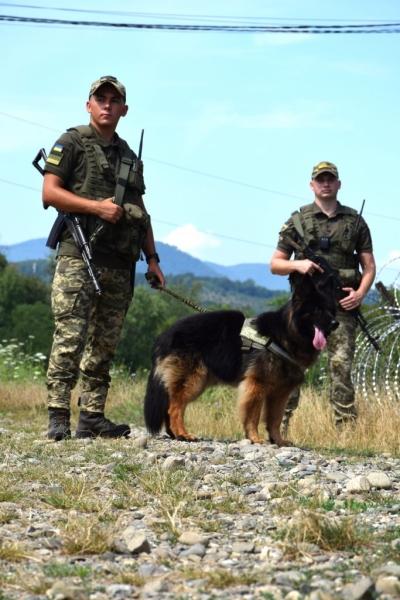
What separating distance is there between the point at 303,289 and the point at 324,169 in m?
1.35

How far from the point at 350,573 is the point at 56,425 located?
14.3 ft

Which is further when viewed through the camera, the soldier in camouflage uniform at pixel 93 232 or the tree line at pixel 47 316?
the tree line at pixel 47 316

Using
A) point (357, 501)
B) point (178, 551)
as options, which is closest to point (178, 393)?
point (357, 501)

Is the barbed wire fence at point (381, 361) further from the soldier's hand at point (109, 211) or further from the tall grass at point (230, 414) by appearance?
the soldier's hand at point (109, 211)

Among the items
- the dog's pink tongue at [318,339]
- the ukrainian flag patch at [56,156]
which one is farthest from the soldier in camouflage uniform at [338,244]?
the ukrainian flag patch at [56,156]

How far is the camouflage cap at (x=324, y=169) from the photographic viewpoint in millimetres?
8312

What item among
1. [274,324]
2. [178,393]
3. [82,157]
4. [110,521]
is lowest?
[110,521]

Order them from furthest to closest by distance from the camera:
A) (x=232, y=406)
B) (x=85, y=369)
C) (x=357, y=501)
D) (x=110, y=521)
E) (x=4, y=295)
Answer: (x=4, y=295) < (x=232, y=406) < (x=85, y=369) < (x=357, y=501) < (x=110, y=521)

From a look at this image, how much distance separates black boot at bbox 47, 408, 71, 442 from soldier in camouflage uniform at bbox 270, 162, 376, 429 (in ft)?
7.67

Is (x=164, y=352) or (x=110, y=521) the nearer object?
(x=110, y=521)

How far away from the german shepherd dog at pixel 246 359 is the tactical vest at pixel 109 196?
3.31 feet

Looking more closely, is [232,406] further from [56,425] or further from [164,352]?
[56,425]

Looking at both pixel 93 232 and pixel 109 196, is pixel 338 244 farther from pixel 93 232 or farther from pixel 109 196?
pixel 93 232

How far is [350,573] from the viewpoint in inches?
132
